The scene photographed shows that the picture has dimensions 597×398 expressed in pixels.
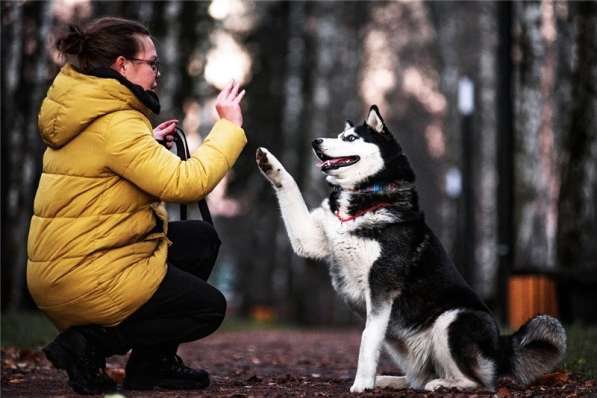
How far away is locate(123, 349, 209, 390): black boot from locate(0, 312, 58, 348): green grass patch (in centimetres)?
342

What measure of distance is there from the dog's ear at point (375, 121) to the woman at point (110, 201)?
3.18 feet

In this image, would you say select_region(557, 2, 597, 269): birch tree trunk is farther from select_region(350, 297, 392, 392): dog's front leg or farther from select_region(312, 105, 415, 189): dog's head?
select_region(350, 297, 392, 392): dog's front leg

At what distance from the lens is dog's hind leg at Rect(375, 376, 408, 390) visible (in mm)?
5733

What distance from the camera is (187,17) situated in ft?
65.5

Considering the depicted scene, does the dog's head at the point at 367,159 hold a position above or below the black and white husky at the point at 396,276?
above

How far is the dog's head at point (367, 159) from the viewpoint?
5570 mm

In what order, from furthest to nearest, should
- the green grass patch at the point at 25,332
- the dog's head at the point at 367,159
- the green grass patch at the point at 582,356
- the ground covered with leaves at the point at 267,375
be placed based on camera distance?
the green grass patch at the point at 25,332 → the green grass patch at the point at 582,356 → the dog's head at the point at 367,159 → the ground covered with leaves at the point at 267,375

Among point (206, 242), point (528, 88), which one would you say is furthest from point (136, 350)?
point (528, 88)

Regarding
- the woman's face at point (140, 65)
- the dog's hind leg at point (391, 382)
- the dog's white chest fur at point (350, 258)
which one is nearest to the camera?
the woman's face at point (140, 65)

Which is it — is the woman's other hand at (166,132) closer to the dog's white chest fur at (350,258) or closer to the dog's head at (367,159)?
the dog's head at (367,159)

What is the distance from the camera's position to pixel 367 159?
5594 mm

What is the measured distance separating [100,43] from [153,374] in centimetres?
182

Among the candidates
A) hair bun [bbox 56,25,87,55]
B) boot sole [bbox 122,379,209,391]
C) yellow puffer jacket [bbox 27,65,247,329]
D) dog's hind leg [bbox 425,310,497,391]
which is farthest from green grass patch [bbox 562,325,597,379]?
hair bun [bbox 56,25,87,55]

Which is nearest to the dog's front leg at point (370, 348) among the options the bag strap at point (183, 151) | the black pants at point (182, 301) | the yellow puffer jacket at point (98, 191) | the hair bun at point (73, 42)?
the black pants at point (182, 301)
